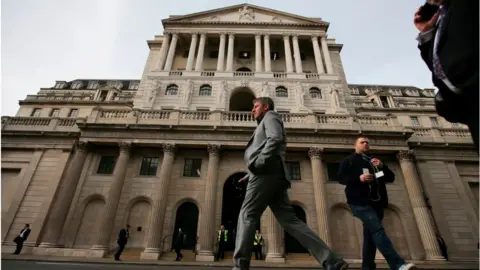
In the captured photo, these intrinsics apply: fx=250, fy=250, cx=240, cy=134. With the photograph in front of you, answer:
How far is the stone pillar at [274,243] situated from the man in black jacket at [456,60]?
44.4ft

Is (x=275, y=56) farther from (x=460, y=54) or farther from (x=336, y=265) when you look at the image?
(x=460, y=54)

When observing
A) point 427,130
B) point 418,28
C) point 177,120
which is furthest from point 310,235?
point 427,130

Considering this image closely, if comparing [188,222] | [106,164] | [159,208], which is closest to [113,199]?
[159,208]

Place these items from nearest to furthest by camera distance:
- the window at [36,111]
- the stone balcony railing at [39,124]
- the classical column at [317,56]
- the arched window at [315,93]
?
1. the stone balcony railing at [39,124]
2. the arched window at [315,93]
3. the classical column at [317,56]
4. the window at [36,111]

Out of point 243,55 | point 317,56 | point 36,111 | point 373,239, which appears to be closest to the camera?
point 373,239

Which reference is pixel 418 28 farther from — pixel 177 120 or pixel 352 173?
pixel 177 120

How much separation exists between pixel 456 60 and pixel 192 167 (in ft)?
56.6

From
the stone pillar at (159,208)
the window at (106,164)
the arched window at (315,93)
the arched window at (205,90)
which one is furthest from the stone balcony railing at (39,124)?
the arched window at (315,93)

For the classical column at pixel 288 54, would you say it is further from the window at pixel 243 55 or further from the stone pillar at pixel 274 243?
the stone pillar at pixel 274 243

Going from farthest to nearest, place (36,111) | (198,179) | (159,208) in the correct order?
(36,111)
(198,179)
(159,208)

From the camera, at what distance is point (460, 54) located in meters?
1.91

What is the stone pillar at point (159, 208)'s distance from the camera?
13826mm

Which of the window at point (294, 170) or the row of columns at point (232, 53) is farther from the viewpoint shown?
the row of columns at point (232, 53)

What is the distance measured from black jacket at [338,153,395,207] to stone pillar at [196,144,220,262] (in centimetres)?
1123
